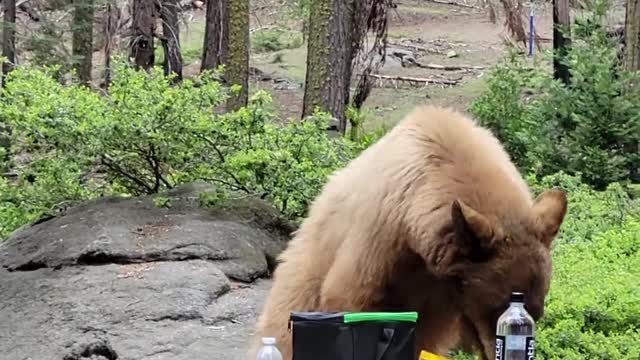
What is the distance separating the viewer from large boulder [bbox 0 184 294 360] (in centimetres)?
538

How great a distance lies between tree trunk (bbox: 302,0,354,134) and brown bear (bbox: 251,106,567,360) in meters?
6.35

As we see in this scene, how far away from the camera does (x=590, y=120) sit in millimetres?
11164

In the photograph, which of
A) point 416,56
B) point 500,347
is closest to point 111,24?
point 416,56

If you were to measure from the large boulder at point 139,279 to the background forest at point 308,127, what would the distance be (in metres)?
0.32

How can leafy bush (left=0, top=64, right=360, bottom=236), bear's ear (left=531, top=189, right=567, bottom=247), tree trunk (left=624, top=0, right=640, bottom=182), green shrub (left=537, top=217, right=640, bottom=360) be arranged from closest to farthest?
bear's ear (left=531, top=189, right=567, bottom=247)
green shrub (left=537, top=217, right=640, bottom=360)
leafy bush (left=0, top=64, right=360, bottom=236)
tree trunk (left=624, top=0, right=640, bottom=182)

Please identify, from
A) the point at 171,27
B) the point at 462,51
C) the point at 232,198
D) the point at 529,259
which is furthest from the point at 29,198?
the point at 462,51

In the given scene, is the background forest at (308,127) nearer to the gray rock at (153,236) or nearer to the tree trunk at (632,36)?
the tree trunk at (632,36)

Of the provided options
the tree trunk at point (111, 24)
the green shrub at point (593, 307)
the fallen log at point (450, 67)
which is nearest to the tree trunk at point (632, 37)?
the green shrub at point (593, 307)

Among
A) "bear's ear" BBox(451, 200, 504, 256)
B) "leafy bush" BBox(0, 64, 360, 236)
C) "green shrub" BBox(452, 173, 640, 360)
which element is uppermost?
"bear's ear" BBox(451, 200, 504, 256)

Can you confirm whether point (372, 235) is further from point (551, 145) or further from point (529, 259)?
point (551, 145)

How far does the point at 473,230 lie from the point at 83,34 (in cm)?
1695

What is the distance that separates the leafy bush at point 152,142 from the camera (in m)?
7.04

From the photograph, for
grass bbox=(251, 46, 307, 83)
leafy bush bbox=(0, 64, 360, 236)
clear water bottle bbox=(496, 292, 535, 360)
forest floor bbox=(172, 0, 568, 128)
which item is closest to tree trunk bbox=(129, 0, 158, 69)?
forest floor bbox=(172, 0, 568, 128)

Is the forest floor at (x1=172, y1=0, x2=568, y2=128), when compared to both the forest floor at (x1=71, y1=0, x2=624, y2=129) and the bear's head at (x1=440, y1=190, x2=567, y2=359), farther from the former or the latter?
the bear's head at (x1=440, y1=190, x2=567, y2=359)
